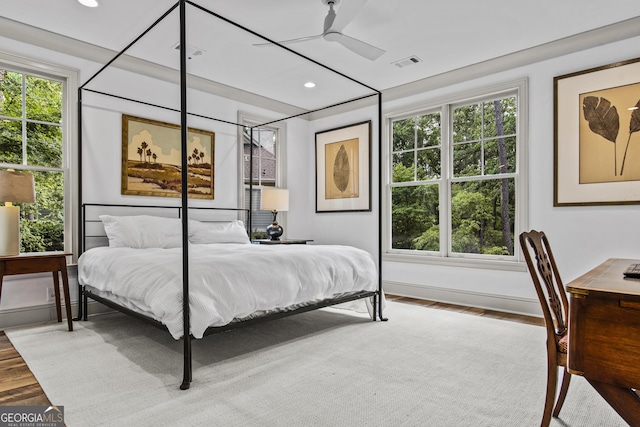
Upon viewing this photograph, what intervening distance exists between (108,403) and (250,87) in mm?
3990

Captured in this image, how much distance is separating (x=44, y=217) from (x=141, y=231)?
2.95 feet

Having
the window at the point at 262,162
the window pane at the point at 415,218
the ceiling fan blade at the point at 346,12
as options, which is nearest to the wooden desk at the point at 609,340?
the ceiling fan blade at the point at 346,12

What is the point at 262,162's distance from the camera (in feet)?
18.4

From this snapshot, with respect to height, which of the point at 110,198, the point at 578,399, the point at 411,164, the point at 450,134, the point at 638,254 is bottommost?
the point at 578,399

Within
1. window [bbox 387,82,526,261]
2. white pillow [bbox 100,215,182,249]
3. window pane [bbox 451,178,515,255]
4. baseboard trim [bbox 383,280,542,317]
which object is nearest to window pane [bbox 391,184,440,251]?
window [bbox 387,82,526,261]

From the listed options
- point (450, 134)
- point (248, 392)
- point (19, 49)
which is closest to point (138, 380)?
point (248, 392)

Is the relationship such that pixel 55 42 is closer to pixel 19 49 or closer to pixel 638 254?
pixel 19 49

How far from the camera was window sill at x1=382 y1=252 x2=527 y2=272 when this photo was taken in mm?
4086

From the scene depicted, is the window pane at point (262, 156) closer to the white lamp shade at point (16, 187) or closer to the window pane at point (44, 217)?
the window pane at point (44, 217)

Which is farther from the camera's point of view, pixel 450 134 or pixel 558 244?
pixel 450 134

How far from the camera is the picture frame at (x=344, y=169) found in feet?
17.9

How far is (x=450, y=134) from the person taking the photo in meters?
4.69

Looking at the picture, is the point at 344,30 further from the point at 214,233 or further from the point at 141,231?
the point at 141,231

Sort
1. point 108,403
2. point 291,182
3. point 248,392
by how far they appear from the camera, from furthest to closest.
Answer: point 291,182
point 248,392
point 108,403
